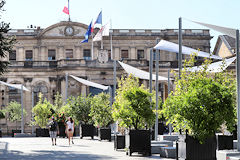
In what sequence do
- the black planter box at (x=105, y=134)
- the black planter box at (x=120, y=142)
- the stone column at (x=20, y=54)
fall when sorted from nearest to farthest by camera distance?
1. the black planter box at (x=120, y=142)
2. the black planter box at (x=105, y=134)
3. the stone column at (x=20, y=54)

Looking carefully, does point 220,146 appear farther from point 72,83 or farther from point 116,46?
point 116,46

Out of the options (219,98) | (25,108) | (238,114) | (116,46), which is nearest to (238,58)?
(238,114)

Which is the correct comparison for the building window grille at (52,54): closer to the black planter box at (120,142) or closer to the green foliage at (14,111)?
the green foliage at (14,111)

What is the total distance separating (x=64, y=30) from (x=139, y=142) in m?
48.1

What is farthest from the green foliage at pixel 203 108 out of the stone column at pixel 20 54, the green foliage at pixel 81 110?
the stone column at pixel 20 54

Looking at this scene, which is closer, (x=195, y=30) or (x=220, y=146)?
(x=220, y=146)

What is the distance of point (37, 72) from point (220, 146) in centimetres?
4344

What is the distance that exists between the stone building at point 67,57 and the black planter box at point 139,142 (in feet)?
125

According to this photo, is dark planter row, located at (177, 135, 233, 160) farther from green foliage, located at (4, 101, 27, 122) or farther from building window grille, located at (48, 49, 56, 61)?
building window grille, located at (48, 49, 56, 61)

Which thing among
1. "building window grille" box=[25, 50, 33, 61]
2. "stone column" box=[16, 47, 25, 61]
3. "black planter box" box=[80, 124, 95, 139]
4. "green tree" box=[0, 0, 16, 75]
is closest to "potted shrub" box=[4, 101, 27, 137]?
"stone column" box=[16, 47, 25, 61]

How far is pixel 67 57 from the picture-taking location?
68.6 metres

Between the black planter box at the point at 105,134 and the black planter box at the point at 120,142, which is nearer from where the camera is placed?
the black planter box at the point at 120,142

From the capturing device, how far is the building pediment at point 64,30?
6606 cm

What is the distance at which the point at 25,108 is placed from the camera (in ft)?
204
